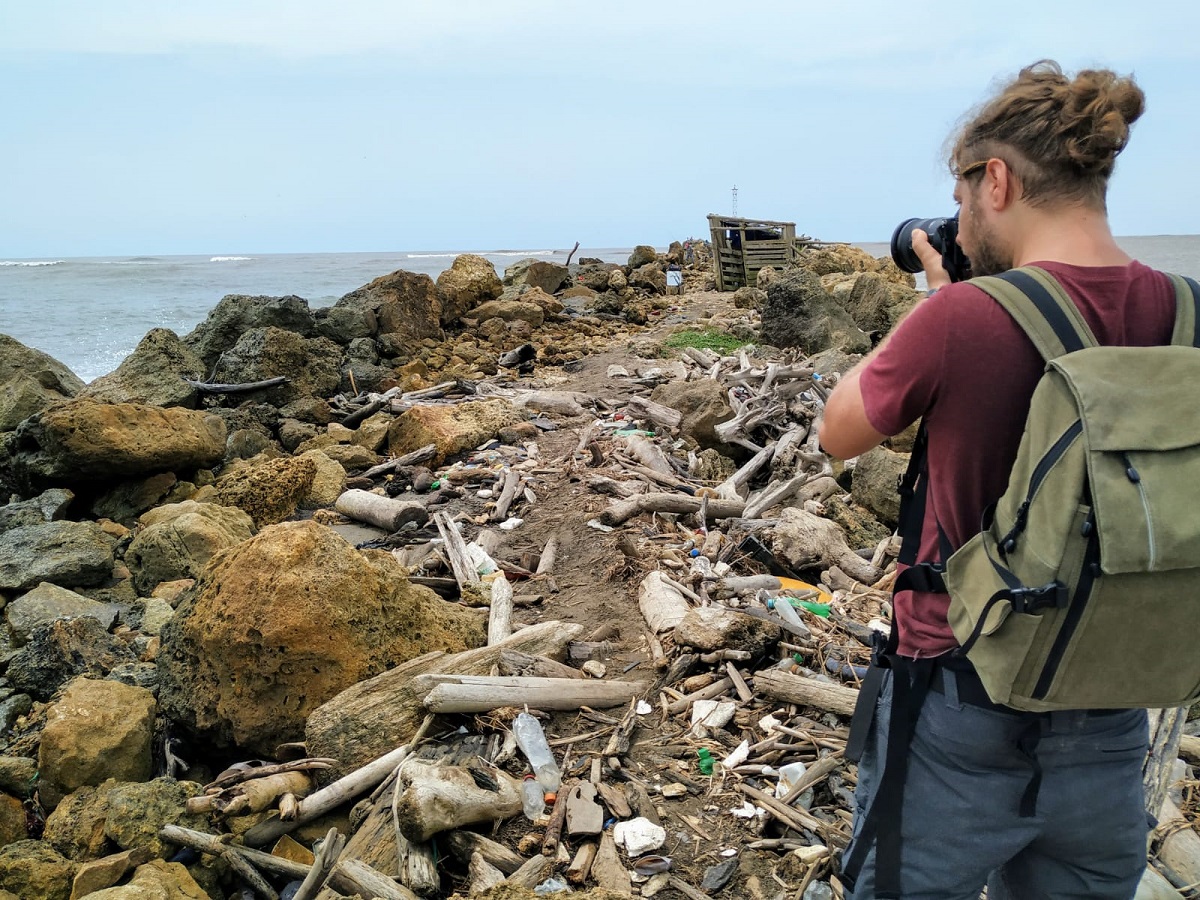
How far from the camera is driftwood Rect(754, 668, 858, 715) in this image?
12.0 feet

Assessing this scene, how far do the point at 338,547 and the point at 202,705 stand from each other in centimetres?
108

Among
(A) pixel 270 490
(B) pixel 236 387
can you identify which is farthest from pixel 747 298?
(A) pixel 270 490

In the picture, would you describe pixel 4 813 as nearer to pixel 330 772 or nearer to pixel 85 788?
pixel 85 788

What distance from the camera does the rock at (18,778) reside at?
4547 millimetres

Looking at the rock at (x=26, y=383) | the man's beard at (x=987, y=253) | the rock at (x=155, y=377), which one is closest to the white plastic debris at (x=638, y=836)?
the man's beard at (x=987, y=253)

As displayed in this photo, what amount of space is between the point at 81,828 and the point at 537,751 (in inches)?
87.2

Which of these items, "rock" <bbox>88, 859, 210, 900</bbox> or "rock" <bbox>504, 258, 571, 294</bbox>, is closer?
"rock" <bbox>88, 859, 210, 900</bbox>

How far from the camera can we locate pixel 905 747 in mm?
1765

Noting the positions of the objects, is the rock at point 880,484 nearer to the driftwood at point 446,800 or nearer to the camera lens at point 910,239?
the driftwood at point 446,800

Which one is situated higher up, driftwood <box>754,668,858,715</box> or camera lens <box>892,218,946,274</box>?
camera lens <box>892,218,946,274</box>

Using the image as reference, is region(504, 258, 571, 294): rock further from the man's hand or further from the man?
the man

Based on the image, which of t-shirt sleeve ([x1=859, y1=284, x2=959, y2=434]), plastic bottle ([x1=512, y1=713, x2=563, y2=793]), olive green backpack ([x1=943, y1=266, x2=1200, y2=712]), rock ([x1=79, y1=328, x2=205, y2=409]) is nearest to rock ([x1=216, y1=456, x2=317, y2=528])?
rock ([x1=79, y1=328, x2=205, y2=409])

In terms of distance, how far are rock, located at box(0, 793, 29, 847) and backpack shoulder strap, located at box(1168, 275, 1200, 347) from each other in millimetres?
5330

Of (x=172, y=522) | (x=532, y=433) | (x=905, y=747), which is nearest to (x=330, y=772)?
(x=905, y=747)
